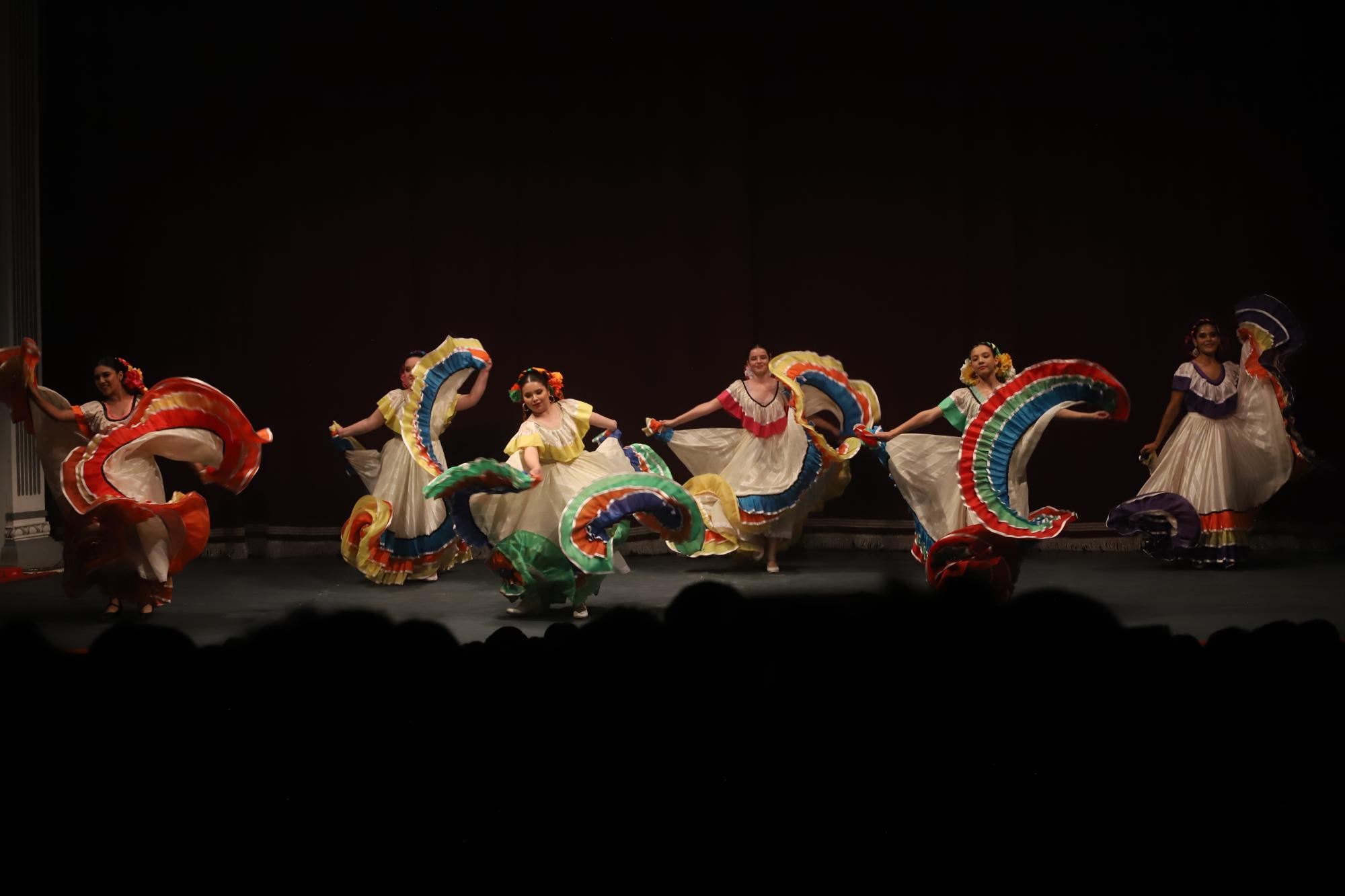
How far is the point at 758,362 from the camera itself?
265 inches

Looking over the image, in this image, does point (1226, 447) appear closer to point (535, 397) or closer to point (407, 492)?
point (535, 397)

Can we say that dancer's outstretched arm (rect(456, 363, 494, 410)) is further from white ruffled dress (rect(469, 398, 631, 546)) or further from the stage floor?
white ruffled dress (rect(469, 398, 631, 546))

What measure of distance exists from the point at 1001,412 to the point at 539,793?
135 inches

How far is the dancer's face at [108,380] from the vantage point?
17.9ft

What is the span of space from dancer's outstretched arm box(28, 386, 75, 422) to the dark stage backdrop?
2.07 metres

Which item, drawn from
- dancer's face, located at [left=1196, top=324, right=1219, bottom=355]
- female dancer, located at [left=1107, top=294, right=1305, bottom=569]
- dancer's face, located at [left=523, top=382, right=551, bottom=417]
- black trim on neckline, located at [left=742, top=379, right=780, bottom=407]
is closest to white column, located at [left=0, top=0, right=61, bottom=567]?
dancer's face, located at [left=523, top=382, right=551, bottom=417]

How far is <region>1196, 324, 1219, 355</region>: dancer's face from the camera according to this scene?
20.9 feet

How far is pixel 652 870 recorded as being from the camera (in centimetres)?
164

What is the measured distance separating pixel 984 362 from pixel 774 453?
146cm

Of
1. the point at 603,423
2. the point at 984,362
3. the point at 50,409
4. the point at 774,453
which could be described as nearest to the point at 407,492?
the point at 603,423

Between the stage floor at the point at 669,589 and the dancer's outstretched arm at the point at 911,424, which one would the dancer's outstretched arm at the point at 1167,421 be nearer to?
the stage floor at the point at 669,589

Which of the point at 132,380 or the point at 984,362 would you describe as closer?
the point at 132,380

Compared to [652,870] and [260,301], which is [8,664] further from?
[260,301]

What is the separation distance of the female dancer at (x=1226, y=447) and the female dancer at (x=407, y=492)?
11.6 ft
